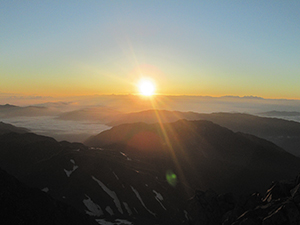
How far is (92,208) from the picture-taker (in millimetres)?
66250

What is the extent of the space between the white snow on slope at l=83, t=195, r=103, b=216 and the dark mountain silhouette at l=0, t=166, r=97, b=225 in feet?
54.9

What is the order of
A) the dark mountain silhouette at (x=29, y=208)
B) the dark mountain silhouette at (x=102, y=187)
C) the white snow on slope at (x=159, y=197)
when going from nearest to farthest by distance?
the dark mountain silhouette at (x=29, y=208) < the dark mountain silhouette at (x=102, y=187) < the white snow on slope at (x=159, y=197)

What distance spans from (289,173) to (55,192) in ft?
491

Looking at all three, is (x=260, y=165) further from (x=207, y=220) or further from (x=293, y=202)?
(x=293, y=202)

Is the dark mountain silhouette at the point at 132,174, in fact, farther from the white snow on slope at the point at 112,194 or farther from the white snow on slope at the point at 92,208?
the white snow on slope at the point at 112,194

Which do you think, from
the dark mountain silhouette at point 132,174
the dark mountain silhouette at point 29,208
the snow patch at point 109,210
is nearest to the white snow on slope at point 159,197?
the dark mountain silhouette at point 132,174

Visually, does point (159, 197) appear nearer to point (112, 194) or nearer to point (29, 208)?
point (112, 194)

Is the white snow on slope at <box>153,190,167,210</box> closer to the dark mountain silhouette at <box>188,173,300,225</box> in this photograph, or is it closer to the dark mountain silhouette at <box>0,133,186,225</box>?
the dark mountain silhouette at <box>0,133,186,225</box>

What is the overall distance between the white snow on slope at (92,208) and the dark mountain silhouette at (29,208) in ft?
54.9

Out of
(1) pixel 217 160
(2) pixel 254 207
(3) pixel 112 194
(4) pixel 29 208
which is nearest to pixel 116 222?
(3) pixel 112 194

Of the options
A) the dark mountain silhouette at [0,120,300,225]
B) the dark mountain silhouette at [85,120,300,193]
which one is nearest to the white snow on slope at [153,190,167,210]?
the dark mountain silhouette at [0,120,300,225]

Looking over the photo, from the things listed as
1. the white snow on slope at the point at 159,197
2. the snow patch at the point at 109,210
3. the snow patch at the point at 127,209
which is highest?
the snow patch at the point at 109,210

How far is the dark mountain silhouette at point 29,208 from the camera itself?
127 feet

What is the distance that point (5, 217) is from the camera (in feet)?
124
